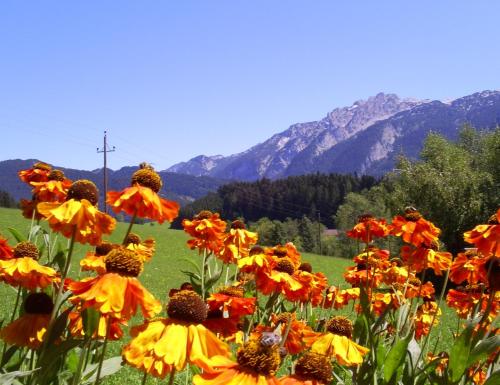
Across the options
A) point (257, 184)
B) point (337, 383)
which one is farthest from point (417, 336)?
point (257, 184)

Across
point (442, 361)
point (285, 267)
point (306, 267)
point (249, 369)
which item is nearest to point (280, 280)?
point (285, 267)

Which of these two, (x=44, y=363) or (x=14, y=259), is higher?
(x=14, y=259)

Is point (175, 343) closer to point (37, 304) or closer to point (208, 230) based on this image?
point (37, 304)

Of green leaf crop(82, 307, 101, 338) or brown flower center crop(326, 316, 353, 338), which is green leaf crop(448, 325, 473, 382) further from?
green leaf crop(82, 307, 101, 338)

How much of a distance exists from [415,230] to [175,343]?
2068 mm

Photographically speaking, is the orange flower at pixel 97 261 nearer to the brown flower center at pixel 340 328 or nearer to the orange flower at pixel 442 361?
the brown flower center at pixel 340 328

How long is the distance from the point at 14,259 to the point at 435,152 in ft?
104

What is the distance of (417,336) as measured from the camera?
14.8 feet

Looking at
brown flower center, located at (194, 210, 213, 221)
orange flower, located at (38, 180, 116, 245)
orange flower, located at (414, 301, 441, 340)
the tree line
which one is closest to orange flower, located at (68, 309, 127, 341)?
orange flower, located at (38, 180, 116, 245)

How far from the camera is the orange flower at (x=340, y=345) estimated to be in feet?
6.31

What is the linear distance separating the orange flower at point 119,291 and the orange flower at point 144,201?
0.28 meters

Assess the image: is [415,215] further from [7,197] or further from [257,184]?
[257,184]

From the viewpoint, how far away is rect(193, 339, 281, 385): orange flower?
114 cm

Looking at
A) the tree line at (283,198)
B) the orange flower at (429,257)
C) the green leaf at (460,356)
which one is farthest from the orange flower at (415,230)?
the tree line at (283,198)
